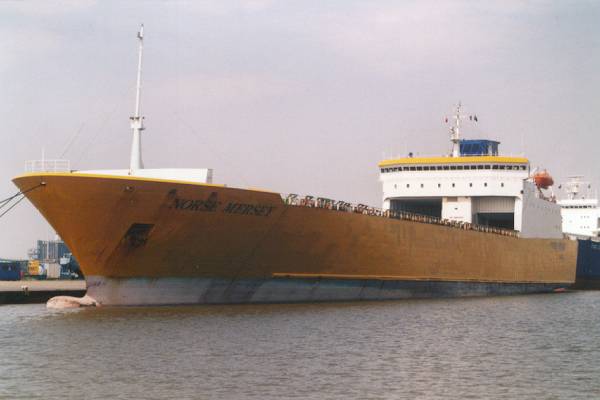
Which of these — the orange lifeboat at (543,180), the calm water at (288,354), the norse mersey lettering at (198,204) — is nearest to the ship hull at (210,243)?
the norse mersey lettering at (198,204)

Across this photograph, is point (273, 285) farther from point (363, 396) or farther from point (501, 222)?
point (501, 222)

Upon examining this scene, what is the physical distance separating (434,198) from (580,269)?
14.1 metres

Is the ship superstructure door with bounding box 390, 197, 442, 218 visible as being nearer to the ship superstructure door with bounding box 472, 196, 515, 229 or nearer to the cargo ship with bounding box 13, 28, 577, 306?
the ship superstructure door with bounding box 472, 196, 515, 229

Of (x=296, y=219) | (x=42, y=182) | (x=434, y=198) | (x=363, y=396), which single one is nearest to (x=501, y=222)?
(x=434, y=198)

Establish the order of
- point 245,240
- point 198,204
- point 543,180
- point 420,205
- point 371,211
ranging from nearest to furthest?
point 198,204 → point 245,240 → point 371,211 → point 420,205 → point 543,180

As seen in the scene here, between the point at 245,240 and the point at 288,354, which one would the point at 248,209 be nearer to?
the point at 245,240

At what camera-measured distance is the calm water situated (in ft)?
53.0

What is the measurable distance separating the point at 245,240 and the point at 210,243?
4.38 ft

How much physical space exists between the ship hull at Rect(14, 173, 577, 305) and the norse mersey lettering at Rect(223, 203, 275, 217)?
1.4 inches

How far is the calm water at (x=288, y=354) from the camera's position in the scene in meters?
16.2

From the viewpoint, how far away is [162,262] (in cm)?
2734

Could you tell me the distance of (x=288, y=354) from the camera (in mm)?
19641

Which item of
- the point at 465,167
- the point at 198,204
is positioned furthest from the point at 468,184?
the point at 198,204

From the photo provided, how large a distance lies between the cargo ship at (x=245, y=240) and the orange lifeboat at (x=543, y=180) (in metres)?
10.6
